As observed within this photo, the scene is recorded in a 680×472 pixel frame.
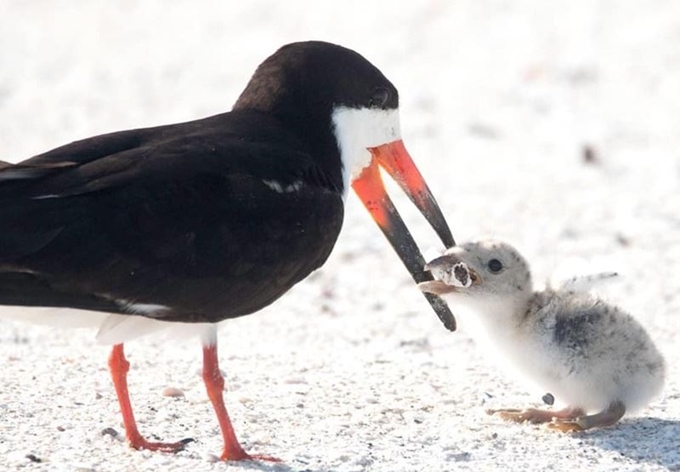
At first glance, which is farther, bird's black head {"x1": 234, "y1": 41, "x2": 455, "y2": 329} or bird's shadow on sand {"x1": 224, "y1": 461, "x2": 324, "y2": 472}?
bird's black head {"x1": 234, "y1": 41, "x2": 455, "y2": 329}

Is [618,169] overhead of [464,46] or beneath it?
beneath

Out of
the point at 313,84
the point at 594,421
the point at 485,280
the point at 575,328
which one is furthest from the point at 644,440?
the point at 313,84

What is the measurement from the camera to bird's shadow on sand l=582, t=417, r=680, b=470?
19.8 feet

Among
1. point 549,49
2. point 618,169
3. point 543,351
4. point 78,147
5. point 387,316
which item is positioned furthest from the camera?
point 549,49

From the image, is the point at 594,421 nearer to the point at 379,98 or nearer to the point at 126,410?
the point at 379,98

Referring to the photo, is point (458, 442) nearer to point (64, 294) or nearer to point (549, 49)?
point (64, 294)

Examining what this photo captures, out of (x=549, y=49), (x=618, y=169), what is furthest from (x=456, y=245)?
(x=549, y=49)

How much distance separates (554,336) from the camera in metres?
6.68

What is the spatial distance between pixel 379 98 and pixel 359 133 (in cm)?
20

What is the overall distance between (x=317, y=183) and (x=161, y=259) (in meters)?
0.86

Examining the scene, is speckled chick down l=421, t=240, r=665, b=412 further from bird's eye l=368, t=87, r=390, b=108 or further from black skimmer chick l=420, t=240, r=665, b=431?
bird's eye l=368, t=87, r=390, b=108

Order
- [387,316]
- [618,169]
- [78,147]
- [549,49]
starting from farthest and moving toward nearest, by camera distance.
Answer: [549,49] < [618,169] < [387,316] < [78,147]

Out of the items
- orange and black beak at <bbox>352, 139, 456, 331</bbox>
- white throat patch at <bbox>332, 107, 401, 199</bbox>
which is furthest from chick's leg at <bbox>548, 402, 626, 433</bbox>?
white throat patch at <bbox>332, 107, 401, 199</bbox>

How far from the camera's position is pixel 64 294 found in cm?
564
